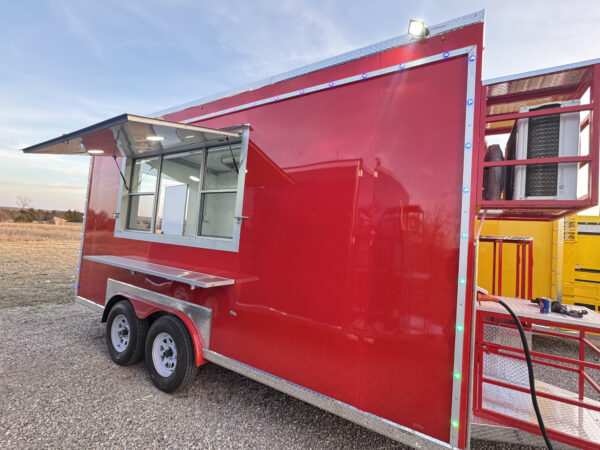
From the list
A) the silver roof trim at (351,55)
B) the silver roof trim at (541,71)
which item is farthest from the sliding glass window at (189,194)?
the silver roof trim at (541,71)

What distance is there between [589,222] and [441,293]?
570cm

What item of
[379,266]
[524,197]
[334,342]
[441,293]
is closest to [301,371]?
[334,342]

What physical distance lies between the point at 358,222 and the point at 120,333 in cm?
368

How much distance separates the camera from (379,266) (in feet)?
7.35

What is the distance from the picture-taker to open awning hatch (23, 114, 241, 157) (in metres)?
2.94

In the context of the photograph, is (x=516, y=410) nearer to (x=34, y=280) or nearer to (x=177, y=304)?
(x=177, y=304)

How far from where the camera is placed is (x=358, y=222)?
234 centimetres

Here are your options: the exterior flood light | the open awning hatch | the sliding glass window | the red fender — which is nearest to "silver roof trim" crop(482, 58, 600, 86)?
the exterior flood light

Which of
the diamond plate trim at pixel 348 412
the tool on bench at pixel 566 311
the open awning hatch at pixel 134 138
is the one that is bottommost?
the diamond plate trim at pixel 348 412

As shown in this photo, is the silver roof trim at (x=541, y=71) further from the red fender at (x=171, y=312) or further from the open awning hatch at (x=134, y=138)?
the red fender at (x=171, y=312)

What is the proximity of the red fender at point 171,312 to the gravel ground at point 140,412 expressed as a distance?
532 millimetres

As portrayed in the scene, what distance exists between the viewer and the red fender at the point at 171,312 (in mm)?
3195

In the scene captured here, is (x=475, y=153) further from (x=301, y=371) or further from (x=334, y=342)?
(x=301, y=371)

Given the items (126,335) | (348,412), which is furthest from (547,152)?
(126,335)
